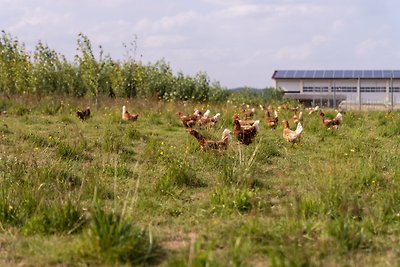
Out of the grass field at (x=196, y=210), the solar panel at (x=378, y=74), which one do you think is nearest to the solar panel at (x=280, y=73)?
the solar panel at (x=378, y=74)

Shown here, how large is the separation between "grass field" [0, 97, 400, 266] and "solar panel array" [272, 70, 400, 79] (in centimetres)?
3720

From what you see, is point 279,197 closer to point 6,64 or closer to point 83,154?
point 83,154

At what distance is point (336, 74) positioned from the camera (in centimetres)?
4422

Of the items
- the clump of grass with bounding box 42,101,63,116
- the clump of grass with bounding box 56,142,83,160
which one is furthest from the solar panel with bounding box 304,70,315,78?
the clump of grass with bounding box 56,142,83,160

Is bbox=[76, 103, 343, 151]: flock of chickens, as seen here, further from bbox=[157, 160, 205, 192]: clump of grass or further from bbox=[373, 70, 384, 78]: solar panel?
bbox=[373, 70, 384, 78]: solar panel

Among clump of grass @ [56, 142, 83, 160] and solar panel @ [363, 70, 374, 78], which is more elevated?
solar panel @ [363, 70, 374, 78]

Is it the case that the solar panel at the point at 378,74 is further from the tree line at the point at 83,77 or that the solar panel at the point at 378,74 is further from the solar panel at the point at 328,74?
the tree line at the point at 83,77

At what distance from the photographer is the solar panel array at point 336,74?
4301 cm

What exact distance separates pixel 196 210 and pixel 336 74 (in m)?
41.5

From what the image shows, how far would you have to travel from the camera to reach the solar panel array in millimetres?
43013

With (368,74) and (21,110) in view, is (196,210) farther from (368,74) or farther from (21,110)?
(368,74)

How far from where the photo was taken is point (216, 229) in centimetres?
426

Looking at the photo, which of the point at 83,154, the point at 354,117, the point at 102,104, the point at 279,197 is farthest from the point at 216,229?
→ the point at 102,104

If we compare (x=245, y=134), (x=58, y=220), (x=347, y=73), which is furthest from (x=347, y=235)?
(x=347, y=73)
